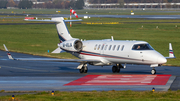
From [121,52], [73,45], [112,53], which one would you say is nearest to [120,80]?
[121,52]

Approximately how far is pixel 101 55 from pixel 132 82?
7.10 meters

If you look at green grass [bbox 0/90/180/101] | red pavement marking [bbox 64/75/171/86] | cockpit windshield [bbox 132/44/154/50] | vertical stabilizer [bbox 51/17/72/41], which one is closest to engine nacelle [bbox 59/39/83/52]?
vertical stabilizer [bbox 51/17/72/41]

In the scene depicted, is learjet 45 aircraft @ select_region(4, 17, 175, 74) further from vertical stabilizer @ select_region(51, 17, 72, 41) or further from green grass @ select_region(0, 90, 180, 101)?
green grass @ select_region(0, 90, 180, 101)

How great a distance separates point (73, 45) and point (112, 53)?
14.6ft

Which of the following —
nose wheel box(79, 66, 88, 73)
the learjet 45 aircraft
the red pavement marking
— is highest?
the learjet 45 aircraft

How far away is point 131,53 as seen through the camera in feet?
105

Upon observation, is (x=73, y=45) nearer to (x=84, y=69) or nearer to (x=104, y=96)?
(x=84, y=69)

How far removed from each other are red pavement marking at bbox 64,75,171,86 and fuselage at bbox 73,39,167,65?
1586 millimetres

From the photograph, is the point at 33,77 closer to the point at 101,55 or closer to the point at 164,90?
the point at 101,55

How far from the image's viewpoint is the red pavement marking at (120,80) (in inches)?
1077

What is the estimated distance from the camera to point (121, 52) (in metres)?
32.6

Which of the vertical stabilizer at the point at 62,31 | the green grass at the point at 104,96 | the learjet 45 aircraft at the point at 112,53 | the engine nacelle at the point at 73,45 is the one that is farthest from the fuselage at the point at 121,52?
the green grass at the point at 104,96

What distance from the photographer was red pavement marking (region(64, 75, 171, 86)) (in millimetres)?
27359

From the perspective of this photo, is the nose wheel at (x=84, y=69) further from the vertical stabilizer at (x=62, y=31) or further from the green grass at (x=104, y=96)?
the green grass at (x=104, y=96)
